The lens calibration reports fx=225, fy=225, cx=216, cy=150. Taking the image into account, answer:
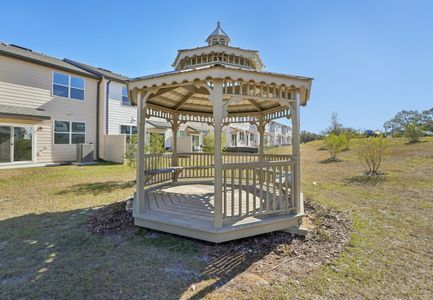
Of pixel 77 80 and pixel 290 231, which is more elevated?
pixel 77 80

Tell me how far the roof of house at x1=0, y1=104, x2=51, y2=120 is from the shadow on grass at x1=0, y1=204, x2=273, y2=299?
9.80m

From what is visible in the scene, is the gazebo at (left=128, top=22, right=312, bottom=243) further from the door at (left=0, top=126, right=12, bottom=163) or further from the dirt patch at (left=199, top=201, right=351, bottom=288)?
the door at (left=0, top=126, right=12, bottom=163)

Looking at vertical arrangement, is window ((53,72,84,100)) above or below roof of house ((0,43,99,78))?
below

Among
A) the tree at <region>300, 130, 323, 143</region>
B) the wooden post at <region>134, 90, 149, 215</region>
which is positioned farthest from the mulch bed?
the tree at <region>300, 130, 323, 143</region>

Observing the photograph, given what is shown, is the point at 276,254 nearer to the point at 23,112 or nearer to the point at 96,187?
the point at 96,187

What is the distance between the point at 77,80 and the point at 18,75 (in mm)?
3163

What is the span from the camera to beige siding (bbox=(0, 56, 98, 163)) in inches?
483

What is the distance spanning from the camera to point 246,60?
19.7 feet

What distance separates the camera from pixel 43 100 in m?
13.6

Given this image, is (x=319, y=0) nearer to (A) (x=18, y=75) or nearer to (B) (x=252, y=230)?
(B) (x=252, y=230)

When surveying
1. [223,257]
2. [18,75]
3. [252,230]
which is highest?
[18,75]

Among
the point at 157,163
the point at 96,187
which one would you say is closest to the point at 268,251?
the point at 157,163

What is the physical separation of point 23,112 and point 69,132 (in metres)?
2.93

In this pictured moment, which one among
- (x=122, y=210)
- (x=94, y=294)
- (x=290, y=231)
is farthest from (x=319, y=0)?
(x=94, y=294)
